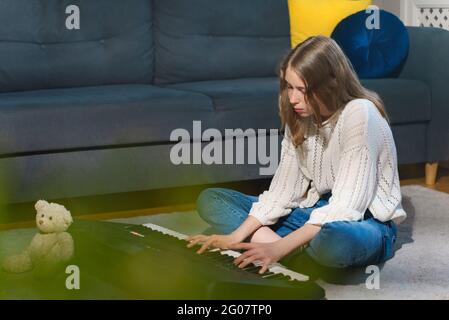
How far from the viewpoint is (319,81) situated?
2.23m

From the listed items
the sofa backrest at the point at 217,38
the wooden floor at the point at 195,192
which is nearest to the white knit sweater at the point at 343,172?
the wooden floor at the point at 195,192

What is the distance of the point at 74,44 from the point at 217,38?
0.59 meters

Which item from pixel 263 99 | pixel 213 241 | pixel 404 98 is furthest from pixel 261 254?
pixel 404 98

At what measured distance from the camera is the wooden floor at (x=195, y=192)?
303cm

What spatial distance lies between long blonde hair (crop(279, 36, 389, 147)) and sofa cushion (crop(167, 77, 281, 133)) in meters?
0.81

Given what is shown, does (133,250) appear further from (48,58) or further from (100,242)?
(48,58)

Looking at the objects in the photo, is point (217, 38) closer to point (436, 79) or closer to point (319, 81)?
point (436, 79)

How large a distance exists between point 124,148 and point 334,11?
3.87ft

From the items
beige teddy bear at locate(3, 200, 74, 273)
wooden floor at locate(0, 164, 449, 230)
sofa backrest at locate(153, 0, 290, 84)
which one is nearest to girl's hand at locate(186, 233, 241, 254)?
beige teddy bear at locate(3, 200, 74, 273)

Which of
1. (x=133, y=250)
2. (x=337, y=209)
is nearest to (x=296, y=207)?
(x=337, y=209)

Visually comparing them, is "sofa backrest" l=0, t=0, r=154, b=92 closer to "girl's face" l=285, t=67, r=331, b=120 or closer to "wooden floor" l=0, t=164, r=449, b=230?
"wooden floor" l=0, t=164, r=449, b=230

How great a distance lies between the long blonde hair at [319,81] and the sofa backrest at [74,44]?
132cm

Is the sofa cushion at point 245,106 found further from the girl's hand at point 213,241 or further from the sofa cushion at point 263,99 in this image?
the girl's hand at point 213,241

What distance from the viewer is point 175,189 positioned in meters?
3.37
